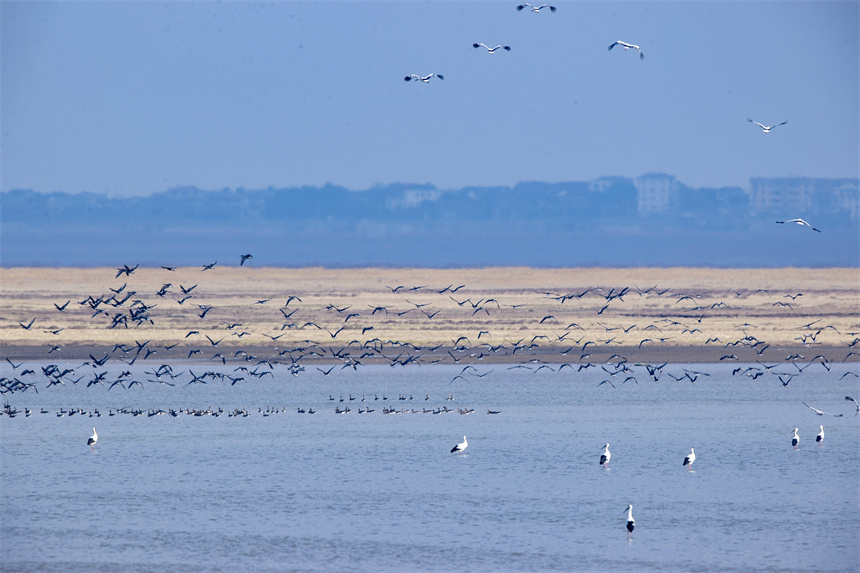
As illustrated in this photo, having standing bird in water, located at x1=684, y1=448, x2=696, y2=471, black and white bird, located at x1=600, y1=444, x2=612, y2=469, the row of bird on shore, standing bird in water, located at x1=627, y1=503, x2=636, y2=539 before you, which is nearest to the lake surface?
standing bird in water, located at x1=627, y1=503, x2=636, y2=539

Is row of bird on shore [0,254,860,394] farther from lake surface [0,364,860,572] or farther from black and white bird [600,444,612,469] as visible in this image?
black and white bird [600,444,612,469]

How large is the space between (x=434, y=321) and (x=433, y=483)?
121ft

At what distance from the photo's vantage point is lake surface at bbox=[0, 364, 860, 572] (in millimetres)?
17891

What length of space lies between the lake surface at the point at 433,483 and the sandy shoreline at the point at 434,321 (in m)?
3.73

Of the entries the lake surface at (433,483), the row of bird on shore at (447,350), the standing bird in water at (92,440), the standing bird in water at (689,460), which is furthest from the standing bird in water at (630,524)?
the row of bird on shore at (447,350)

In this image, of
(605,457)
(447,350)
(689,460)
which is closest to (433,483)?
(605,457)

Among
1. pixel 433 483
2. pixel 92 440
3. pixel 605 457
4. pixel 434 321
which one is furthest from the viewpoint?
pixel 434 321

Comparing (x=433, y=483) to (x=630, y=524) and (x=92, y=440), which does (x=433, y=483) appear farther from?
Answer: (x=92, y=440)

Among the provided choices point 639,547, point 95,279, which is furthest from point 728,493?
point 95,279

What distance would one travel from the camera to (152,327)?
184 ft

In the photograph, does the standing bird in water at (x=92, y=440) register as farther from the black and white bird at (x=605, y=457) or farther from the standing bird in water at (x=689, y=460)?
the standing bird in water at (x=689, y=460)

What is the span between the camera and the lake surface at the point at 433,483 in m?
17.9

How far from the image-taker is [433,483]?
2302cm

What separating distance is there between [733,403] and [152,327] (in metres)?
31.7
